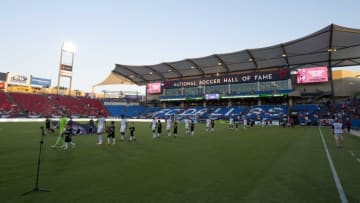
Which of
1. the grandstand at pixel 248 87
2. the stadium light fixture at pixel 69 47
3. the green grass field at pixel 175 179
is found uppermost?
the stadium light fixture at pixel 69 47

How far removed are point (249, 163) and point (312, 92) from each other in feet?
186

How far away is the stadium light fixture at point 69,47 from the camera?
64.7 m

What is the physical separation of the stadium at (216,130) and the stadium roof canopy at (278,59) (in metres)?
0.29

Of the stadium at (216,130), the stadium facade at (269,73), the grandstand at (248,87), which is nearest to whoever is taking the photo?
the stadium at (216,130)

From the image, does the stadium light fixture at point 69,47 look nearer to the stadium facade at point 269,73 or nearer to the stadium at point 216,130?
the stadium at point 216,130

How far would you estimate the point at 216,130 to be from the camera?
31.3m

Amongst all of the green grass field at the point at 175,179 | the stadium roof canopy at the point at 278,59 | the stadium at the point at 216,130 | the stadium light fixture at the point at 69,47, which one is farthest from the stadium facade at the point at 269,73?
the green grass field at the point at 175,179

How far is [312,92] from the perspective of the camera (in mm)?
55688

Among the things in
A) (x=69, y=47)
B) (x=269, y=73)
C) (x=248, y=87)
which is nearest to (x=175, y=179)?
(x=269, y=73)

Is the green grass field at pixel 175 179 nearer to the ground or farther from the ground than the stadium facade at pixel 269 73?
nearer to the ground

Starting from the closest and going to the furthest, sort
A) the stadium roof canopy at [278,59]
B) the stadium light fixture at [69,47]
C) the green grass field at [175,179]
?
the green grass field at [175,179] → the stadium roof canopy at [278,59] → the stadium light fixture at [69,47]

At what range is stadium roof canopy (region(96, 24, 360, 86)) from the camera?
1755 inches

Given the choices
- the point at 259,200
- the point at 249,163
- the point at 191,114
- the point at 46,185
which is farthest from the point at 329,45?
the point at 46,185

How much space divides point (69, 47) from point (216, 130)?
57165mm
